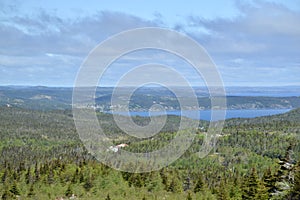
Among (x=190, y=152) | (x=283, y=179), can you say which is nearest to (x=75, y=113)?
(x=283, y=179)

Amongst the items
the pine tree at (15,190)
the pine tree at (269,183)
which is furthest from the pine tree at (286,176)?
the pine tree at (15,190)

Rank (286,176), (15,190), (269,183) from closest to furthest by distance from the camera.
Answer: (286,176) → (269,183) → (15,190)

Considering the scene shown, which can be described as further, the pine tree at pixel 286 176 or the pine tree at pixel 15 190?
the pine tree at pixel 15 190

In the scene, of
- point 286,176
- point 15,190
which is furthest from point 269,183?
point 15,190

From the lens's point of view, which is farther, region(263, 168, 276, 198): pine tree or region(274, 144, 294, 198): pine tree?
region(263, 168, 276, 198): pine tree

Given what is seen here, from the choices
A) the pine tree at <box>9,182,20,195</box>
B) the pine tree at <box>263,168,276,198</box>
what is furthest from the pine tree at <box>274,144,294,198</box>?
the pine tree at <box>9,182,20,195</box>

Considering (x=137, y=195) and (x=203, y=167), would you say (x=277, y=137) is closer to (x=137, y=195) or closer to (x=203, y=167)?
(x=203, y=167)

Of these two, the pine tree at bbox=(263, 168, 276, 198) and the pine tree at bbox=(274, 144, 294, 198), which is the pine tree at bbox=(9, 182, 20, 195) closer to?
the pine tree at bbox=(263, 168, 276, 198)

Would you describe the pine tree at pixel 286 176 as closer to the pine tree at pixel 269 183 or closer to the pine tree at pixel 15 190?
the pine tree at pixel 269 183

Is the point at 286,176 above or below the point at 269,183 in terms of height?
above

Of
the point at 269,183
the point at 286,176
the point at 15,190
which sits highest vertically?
the point at 286,176

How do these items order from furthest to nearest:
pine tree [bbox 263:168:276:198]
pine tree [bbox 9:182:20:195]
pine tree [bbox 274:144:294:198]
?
pine tree [bbox 9:182:20:195] < pine tree [bbox 263:168:276:198] < pine tree [bbox 274:144:294:198]

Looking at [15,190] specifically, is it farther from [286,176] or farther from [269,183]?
[286,176]

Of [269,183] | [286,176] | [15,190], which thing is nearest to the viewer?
[286,176]
